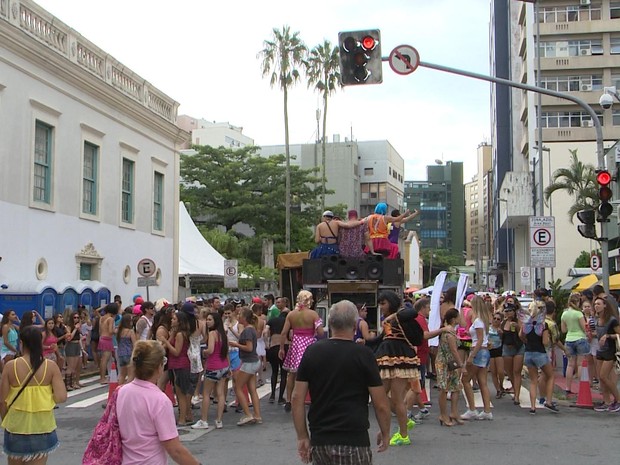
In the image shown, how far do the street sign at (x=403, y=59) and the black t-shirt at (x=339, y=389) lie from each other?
8652mm

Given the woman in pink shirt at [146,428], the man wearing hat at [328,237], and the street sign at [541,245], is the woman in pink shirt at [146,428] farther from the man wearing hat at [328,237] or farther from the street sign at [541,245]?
the street sign at [541,245]

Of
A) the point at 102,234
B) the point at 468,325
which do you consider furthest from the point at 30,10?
the point at 468,325

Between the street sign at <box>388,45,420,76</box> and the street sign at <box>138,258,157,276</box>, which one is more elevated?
the street sign at <box>388,45,420,76</box>

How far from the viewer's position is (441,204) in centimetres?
18612

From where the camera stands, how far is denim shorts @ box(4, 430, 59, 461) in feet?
19.5

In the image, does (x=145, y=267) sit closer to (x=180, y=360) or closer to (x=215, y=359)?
(x=180, y=360)

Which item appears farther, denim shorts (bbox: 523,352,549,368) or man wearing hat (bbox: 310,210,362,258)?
man wearing hat (bbox: 310,210,362,258)

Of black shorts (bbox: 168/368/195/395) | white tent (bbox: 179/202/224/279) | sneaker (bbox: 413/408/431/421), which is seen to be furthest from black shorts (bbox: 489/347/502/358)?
white tent (bbox: 179/202/224/279)

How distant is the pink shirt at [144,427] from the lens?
461cm

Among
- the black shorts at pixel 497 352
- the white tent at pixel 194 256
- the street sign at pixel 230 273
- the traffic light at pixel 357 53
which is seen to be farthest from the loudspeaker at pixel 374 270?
the white tent at pixel 194 256

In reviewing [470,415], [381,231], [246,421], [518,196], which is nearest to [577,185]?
[518,196]

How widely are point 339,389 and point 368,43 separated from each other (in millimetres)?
8476

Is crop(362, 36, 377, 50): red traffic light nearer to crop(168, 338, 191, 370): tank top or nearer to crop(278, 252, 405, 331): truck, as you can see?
crop(278, 252, 405, 331): truck

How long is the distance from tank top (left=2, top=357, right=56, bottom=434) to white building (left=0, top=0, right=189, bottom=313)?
523 inches
